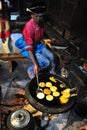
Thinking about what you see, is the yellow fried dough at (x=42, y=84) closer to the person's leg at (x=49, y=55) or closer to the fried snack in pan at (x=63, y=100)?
the fried snack in pan at (x=63, y=100)

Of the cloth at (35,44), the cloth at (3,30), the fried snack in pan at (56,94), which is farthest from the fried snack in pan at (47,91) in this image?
the cloth at (3,30)

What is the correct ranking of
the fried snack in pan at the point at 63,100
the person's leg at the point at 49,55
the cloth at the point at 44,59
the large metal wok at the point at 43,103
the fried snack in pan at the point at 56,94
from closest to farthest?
the large metal wok at the point at 43,103, the fried snack in pan at the point at 63,100, the fried snack in pan at the point at 56,94, the cloth at the point at 44,59, the person's leg at the point at 49,55

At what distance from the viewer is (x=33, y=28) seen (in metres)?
5.82

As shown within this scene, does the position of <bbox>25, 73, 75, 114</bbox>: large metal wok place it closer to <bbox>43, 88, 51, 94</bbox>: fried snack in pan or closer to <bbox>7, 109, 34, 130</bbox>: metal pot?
<bbox>43, 88, 51, 94</bbox>: fried snack in pan

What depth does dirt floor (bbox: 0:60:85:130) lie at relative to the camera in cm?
497

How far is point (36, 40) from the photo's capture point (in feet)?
20.6

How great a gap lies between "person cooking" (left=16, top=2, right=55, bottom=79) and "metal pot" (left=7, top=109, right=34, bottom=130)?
3.96ft

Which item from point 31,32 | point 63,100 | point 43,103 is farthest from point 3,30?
point 63,100

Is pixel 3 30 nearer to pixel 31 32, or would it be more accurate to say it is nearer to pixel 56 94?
pixel 31 32

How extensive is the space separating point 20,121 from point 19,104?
1.34m

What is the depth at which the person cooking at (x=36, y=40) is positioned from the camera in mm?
5465

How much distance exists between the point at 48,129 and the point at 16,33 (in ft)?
21.3

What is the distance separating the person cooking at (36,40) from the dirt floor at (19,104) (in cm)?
62

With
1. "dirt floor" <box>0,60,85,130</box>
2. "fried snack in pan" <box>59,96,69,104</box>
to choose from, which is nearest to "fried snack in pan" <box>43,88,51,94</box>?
"fried snack in pan" <box>59,96,69,104</box>
